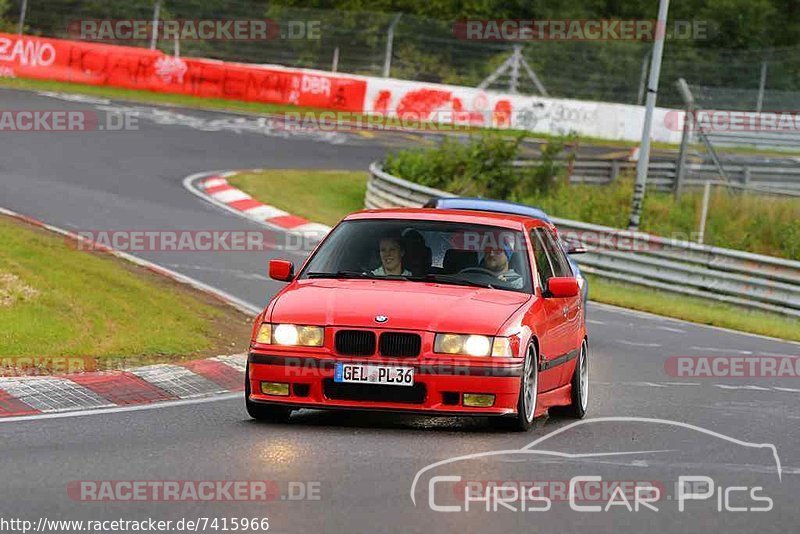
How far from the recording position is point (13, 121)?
3244 cm

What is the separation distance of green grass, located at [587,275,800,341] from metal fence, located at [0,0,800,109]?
20.6 metres

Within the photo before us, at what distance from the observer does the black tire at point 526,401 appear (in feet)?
31.0

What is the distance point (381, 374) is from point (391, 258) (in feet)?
4.28

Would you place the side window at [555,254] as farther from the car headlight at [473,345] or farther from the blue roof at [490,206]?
the blue roof at [490,206]

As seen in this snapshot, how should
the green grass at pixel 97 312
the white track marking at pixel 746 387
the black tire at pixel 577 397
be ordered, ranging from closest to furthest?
the black tire at pixel 577 397, the green grass at pixel 97 312, the white track marking at pixel 746 387

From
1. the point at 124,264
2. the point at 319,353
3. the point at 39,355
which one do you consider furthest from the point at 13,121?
the point at 319,353

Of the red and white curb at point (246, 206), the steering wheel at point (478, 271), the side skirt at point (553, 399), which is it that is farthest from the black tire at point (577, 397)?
the red and white curb at point (246, 206)

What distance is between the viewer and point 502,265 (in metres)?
10.5

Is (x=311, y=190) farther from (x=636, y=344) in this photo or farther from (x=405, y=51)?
(x=405, y=51)

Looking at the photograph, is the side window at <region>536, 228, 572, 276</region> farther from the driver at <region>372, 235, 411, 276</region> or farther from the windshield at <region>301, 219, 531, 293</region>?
the driver at <region>372, 235, 411, 276</region>

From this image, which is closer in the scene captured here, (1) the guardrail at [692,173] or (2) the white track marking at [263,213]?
(2) the white track marking at [263,213]

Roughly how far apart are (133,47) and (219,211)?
1944cm

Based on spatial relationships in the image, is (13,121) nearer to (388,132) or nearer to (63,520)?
(388,132)

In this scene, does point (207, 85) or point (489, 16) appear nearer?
point (207, 85)
